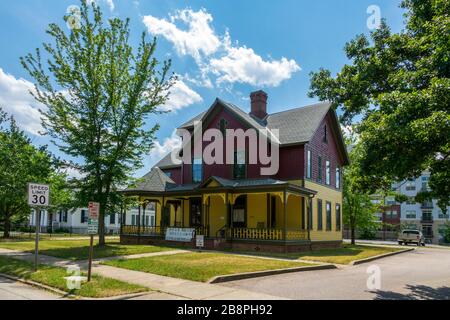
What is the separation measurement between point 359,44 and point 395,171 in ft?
29.1

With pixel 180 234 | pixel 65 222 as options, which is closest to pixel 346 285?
pixel 180 234

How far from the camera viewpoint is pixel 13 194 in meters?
31.6

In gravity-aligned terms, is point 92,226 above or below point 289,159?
below

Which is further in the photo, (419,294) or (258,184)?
(258,184)

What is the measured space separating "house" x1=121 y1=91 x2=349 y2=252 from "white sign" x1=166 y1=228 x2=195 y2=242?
0.61m

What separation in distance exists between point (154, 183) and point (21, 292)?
1921 centimetres

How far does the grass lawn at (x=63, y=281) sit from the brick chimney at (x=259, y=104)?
2192cm

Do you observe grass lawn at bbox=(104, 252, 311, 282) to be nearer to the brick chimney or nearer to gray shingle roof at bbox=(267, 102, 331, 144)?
gray shingle roof at bbox=(267, 102, 331, 144)

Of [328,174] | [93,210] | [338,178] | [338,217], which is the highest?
[328,174]

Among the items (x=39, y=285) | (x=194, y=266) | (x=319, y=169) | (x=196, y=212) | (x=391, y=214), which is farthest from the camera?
(x=391, y=214)

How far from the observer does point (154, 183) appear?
29750 mm

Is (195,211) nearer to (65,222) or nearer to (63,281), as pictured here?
(63,281)
